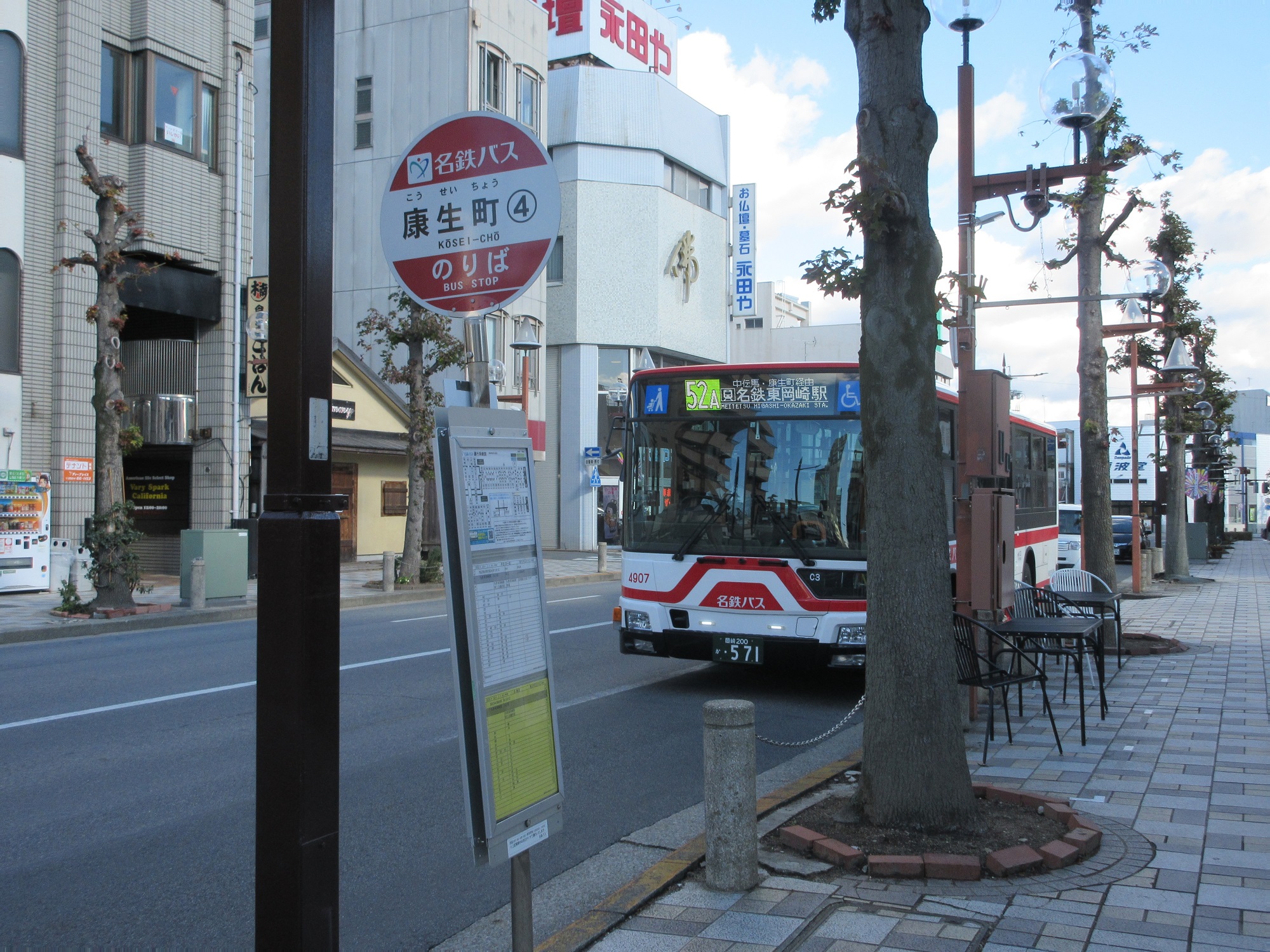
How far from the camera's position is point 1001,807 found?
18.4ft

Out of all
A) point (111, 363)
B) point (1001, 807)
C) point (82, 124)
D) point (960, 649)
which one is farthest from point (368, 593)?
point (1001, 807)

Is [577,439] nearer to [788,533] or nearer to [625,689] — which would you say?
[625,689]

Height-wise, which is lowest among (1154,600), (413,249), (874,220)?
(1154,600)

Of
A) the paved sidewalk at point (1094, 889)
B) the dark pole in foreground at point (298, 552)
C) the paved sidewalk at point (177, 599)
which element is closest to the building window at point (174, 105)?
the paved sidewalk at point (177, 599)

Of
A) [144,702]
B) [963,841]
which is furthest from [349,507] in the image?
[963,841]

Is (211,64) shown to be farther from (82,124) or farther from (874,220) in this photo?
(874,220)

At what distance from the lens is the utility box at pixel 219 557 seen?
59.0ft

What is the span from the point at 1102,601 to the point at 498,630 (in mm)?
8826

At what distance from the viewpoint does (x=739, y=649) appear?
9.40 meters

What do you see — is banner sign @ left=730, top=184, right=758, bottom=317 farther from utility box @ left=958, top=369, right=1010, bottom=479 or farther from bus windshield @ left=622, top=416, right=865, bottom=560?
utility box @ left=958, top=369, right=1010, bottom=479

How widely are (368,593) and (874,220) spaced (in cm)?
1713

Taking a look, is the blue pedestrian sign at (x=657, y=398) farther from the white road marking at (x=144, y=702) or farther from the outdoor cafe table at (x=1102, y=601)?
the outdoor cafe table at (x=1102, y=601)

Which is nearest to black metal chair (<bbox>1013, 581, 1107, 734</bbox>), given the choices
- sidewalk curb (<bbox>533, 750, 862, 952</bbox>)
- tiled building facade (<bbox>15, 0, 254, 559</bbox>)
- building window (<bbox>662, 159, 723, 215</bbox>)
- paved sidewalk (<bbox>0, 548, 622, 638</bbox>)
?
sidewalk curb (<bbox>533, 750, 862, 952</bbox>)

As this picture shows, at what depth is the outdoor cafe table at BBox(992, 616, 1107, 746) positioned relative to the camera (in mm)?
7949
